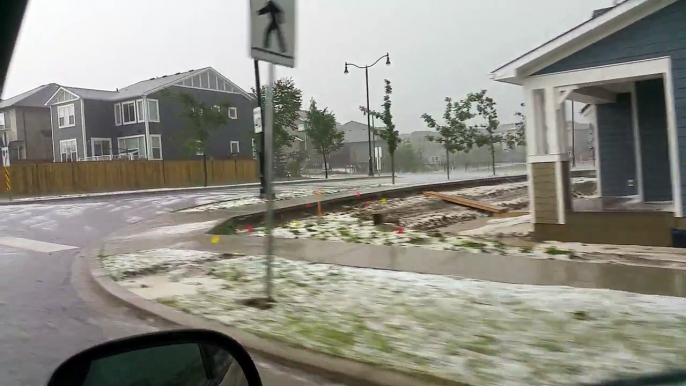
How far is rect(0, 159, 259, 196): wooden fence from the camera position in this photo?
107 ft

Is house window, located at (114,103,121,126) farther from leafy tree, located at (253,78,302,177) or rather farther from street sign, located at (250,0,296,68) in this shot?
street sign, located at (250,0,296,68)

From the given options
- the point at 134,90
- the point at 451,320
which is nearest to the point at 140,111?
the point at 134,90

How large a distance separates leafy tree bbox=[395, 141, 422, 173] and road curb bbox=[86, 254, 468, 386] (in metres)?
28.3

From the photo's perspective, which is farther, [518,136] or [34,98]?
[34,98]

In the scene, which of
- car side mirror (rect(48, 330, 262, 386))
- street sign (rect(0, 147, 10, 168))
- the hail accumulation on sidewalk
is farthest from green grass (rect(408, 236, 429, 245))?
street sign (rect(0, 147, 10, 168))

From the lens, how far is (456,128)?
22.4 meters

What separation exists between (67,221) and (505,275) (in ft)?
43.1

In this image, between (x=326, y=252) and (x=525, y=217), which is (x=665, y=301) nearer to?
(x=326, y=252)

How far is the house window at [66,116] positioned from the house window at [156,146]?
18.4ft

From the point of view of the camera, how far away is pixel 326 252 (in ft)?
31.9

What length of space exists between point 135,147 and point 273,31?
38.6 metres

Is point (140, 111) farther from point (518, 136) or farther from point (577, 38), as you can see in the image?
point (577, 38)

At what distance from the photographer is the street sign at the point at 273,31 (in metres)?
6.41

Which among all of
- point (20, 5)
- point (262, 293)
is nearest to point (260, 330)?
point (262, 293)
